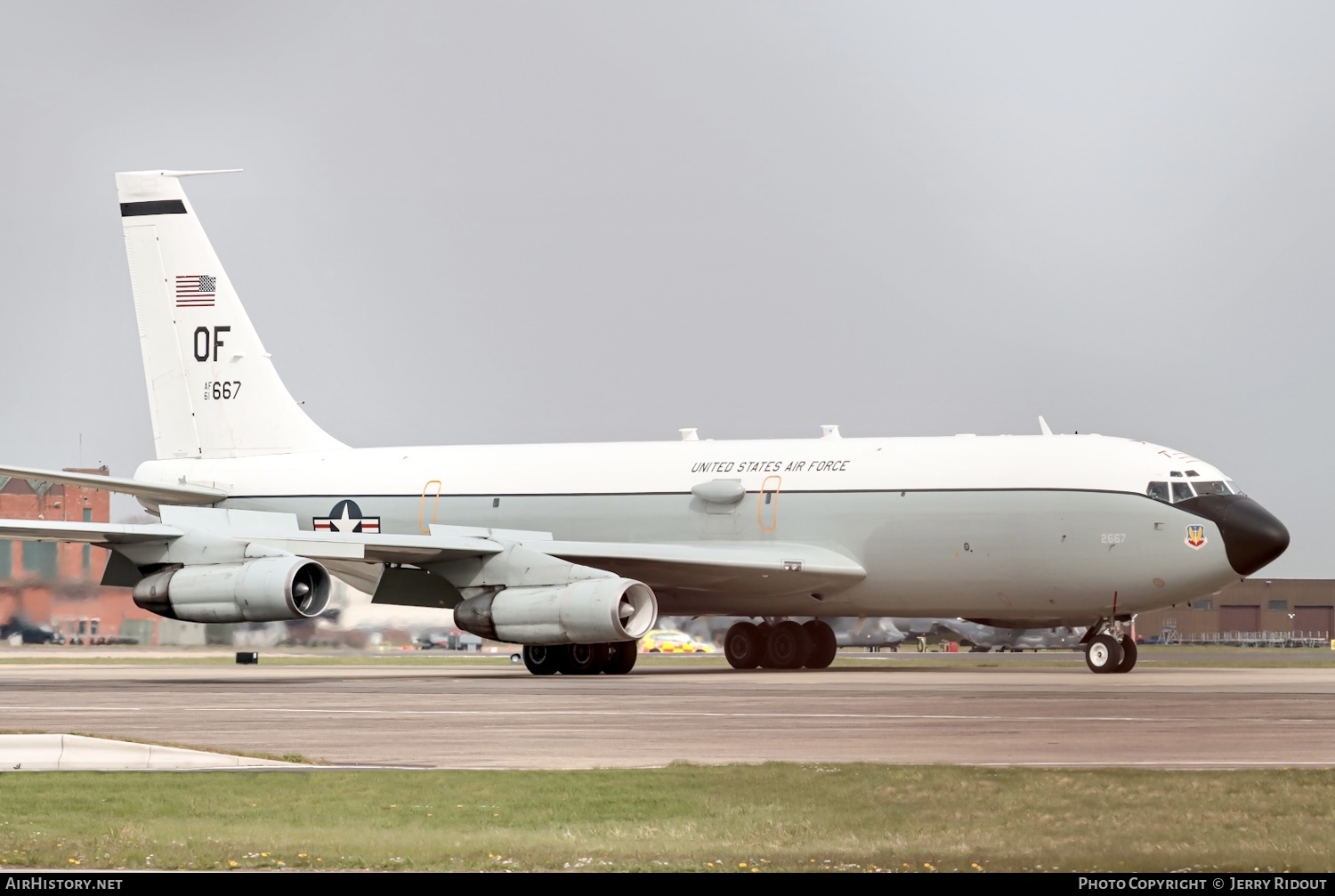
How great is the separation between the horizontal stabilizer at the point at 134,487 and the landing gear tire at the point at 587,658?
37.9 ft

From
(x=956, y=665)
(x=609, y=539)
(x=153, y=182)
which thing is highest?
(x=153, y=182)

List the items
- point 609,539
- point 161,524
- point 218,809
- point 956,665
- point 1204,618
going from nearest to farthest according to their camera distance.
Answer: point 218,809
point 161,524
point 609,539
point 956,665
point 1204,618

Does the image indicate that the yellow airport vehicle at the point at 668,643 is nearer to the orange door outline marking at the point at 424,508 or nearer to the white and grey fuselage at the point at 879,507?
the white and grey fuselage at the point at 879,507

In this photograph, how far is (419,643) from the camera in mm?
44406

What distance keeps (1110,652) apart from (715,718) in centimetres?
1723

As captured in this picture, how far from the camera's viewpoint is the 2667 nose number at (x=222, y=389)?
47812 mm

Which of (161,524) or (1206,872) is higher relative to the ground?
(161,524)

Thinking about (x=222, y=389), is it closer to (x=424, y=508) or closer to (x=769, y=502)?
(x=424, y=508)

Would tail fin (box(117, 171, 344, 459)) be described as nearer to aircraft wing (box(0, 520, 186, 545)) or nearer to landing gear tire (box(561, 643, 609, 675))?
aircraft wing (box(0, 520, 186, 545))

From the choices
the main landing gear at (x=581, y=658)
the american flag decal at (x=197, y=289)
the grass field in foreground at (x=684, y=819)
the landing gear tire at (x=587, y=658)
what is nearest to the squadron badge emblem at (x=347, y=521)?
the main landing gear at (x=581, y=658)

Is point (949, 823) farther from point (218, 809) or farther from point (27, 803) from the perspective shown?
point (27, 803)

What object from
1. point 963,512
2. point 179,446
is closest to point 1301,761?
point 963,512

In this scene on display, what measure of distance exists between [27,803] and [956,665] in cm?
3573
